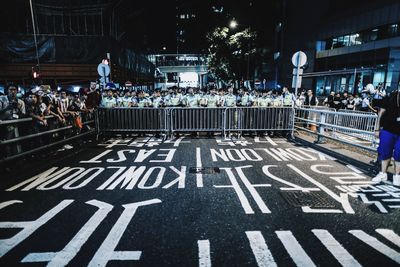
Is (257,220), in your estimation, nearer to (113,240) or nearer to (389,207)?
(113,240)

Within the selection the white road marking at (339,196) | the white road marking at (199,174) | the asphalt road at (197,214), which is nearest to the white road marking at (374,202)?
the asphalt road at (197,214)

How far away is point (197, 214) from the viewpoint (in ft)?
13.1

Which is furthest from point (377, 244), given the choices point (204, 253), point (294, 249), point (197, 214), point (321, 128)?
point (321, 128)

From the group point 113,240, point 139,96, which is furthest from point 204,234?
point 139,96

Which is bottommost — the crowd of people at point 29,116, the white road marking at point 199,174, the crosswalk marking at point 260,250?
the crosswalk marking at point 260,250

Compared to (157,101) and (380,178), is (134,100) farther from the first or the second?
(380,178)

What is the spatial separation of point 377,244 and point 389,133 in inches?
119

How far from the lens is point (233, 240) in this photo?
3264 millimetres

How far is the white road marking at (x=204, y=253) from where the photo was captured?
9.22 ft

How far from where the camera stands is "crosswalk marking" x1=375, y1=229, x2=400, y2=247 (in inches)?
128

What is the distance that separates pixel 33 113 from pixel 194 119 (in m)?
5.69

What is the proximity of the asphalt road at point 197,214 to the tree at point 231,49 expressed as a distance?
24.0 metres

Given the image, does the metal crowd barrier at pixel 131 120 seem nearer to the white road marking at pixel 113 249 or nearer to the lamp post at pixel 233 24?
the white road marking at pixel 113 249

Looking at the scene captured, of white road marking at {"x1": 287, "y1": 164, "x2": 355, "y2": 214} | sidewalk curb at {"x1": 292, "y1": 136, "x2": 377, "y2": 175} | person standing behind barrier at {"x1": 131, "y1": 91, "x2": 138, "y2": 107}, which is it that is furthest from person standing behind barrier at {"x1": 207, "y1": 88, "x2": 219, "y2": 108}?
white road marking at {"x1": 287, "y1": 164, "x2": 355, "y2": 214}
